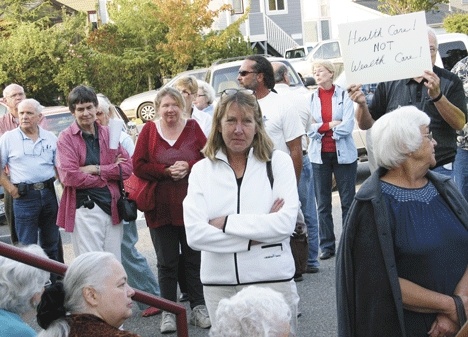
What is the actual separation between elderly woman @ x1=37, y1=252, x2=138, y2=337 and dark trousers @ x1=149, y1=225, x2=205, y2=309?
9.51 ft

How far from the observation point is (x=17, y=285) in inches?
184

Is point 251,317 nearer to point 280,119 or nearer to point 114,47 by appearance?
point 280,119

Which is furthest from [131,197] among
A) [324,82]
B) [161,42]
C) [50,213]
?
[161,42]

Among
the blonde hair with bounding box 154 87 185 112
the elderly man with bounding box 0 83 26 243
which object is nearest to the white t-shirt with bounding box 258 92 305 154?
the blonde hair with bounding box 154 87 185 112

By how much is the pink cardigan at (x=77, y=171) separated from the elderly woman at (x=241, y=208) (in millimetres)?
1849

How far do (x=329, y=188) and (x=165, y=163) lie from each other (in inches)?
105

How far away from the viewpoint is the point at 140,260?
787 cm

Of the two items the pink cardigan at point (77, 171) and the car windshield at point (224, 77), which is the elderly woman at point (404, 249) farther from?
the car windshield at point (224, 77)

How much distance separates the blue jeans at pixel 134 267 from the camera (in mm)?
7844

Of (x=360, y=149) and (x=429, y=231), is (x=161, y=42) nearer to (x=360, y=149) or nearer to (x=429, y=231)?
(x=360, y=149)

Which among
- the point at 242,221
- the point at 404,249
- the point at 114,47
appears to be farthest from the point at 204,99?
the point at 114,47

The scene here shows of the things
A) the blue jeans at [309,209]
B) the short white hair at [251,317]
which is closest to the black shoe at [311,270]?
the blue jeans at [309,209]

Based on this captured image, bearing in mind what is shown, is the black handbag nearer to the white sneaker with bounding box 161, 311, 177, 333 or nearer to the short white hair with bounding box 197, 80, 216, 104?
the white sneaker with bounding box 161, 311, 177, 333

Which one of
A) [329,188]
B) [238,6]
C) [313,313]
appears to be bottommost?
Answer: [313,313]
